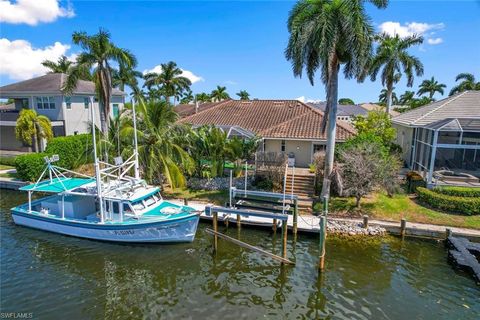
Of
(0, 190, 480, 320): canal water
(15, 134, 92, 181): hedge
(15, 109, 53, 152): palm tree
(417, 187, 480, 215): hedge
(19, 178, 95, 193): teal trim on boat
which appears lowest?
(0, 190, 480, 320): canal water

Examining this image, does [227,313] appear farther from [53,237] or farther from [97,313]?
[53,237]

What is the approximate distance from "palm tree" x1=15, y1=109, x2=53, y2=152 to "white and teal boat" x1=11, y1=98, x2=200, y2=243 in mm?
15552

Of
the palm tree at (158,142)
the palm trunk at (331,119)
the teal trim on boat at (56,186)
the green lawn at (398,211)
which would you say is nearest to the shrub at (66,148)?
the teal trim on boat at (56,186)

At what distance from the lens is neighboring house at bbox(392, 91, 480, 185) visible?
73.5ft

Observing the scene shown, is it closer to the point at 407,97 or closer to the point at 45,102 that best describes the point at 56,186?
the point at 45,102

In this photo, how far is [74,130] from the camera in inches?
1420

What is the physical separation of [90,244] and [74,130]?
24.0 meters

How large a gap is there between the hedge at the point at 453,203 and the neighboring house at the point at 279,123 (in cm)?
832

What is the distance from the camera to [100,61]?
24.8 m

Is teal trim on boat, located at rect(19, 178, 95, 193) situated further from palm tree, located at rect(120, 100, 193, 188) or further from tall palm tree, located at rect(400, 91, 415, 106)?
tall palm tree, located at rect(400, 91, 415, 106)

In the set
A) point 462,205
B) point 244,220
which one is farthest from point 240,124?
point 462,205

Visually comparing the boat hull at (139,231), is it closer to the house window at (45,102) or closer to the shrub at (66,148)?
the shrub at (66,148)

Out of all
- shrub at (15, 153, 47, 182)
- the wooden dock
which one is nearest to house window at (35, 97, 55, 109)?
shrub at (15, 153, 47, 182)

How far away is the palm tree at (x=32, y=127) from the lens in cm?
3078
